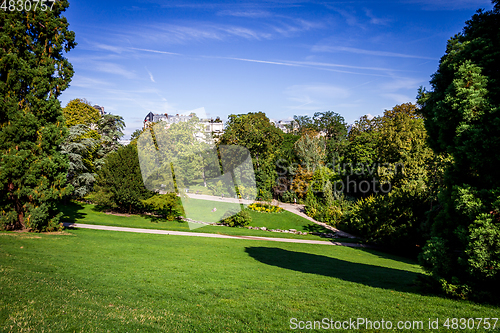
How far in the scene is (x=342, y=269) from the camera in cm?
1255

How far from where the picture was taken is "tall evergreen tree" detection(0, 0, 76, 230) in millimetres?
15039

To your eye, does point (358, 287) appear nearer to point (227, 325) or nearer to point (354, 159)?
point (227, 325)

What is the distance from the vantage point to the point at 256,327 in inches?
215

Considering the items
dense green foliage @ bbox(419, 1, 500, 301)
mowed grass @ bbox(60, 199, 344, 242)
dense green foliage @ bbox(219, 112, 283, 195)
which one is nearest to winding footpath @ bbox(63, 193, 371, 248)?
mowed grass @ bbox(60, 199, 344, 242)

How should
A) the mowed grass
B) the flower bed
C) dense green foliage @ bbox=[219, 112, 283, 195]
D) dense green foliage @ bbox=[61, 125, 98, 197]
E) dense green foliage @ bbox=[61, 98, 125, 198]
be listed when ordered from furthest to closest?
dense green foliage @ bbox=[219, 112, 283, 195] → the flower bed → dense green foliage @ bbox=[61, 98, 125, 198] → dense green foliage @ bbox=[61, 125, 98, 197] → the mowed grass

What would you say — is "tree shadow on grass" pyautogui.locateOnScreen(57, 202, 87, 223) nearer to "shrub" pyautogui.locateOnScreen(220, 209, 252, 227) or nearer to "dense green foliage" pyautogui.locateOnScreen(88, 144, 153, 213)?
"dense green foliage" pyautogui.locateOnScreen(88, 144, 153, 213)

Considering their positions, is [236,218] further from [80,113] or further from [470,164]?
[80,113]

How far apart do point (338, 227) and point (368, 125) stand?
115 ft

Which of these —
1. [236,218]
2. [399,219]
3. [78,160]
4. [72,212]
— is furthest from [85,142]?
[399,219]

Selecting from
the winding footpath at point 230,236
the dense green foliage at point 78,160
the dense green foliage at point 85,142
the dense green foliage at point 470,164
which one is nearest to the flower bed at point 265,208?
the winding footpath at point 230,236

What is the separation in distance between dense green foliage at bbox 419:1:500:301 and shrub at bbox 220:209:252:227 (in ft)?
71.9

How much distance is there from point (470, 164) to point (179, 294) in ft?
26.6

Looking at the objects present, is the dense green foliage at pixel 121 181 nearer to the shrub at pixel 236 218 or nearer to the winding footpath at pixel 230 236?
the winding footpath at pixel 230 236

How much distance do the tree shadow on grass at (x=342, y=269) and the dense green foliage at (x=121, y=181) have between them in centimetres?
1447
